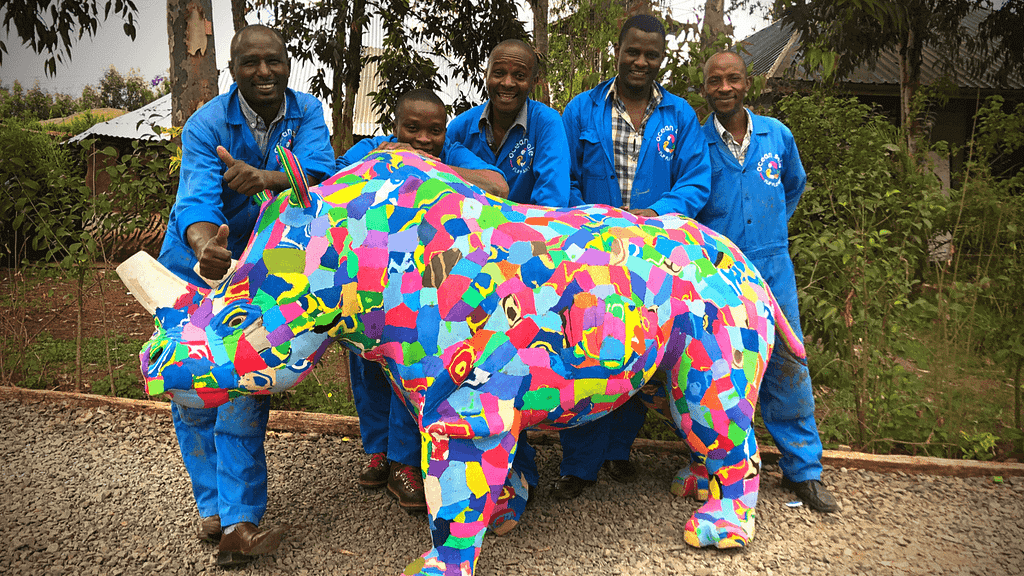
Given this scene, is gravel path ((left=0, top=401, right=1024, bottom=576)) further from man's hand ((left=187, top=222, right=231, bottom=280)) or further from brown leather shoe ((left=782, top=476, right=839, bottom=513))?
man's hand ((left=187, top=222, right=231, bottom=280))

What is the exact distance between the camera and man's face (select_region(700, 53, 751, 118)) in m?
3.91

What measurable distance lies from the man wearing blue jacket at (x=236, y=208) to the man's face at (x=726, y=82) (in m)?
2.13

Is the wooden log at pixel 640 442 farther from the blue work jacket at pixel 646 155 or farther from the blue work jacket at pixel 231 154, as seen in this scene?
the blue work jacket at pixel 231 154

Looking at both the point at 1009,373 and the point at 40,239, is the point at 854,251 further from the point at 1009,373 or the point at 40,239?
the point at 40,239

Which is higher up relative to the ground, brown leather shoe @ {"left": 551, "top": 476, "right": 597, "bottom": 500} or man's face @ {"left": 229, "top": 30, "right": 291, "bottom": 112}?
man's face @ {"left": 229, "top": 30, "right": 291, "bottom": 112}

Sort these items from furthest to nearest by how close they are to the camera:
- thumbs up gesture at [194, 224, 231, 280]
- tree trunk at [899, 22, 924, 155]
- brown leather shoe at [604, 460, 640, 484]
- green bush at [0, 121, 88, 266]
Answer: tree trunk at [899, 22, 924, 155], green bush at [0, 121, 88, 266], brown leather shoe at [604, 460, 640, 484], thumbs up gesture at [194, 224, 231, 280]

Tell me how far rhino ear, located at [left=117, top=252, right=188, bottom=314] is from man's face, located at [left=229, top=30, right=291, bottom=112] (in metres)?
1.06

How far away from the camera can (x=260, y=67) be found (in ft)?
10.5

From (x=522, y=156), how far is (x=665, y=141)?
0.82 meters

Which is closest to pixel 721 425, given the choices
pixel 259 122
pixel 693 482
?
pixel 693 482

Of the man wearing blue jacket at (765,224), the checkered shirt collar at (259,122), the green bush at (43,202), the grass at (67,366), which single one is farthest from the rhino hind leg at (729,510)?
the green bush at (43,202)

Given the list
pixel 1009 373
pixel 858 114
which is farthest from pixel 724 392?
pixel 858 114

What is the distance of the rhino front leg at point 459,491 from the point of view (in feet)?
8.89

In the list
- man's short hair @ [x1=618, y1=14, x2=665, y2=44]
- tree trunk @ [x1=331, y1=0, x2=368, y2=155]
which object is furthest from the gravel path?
tree trunk @ [x1=331, y1=0, x2=368, y2=155]
